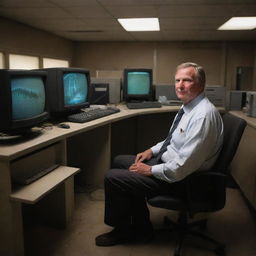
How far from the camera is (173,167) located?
1.58m

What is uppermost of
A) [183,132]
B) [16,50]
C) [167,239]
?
[16,50]

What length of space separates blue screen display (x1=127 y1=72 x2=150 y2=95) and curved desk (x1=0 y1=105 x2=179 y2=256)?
38 centimetres

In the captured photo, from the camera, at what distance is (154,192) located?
168cm

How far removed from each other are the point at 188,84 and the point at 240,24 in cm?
378

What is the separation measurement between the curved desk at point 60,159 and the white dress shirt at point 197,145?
1.97 feet

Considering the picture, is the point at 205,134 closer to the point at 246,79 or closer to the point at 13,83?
the point at 13,83

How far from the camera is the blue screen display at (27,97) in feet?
4.81

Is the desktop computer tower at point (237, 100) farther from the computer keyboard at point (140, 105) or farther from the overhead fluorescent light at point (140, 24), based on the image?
the overhead fluorescent light at point (140, 24)

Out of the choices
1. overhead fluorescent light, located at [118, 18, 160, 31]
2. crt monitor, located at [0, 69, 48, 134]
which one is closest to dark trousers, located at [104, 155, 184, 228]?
crt monitor, located at [0, 69, 48, 134]

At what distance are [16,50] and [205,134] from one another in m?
4.48

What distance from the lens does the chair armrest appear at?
1.59 metres

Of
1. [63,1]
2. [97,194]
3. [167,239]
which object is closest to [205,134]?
[167,239]

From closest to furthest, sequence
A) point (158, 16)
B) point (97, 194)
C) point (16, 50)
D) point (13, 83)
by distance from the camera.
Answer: point (13, 83) → point (97, 194) → point (158, 16) → point (16, 50)

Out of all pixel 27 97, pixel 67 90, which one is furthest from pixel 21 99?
pixel 67 90
